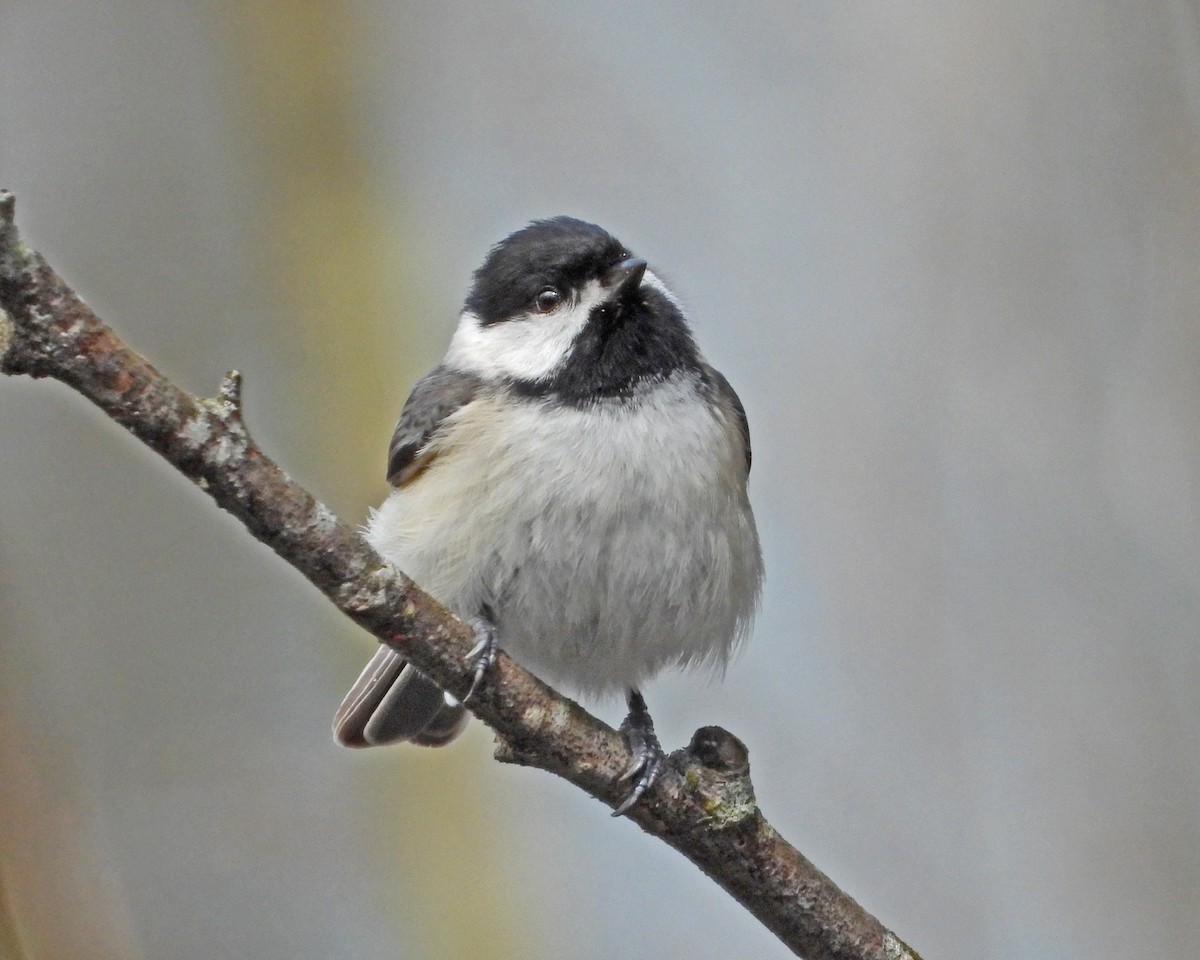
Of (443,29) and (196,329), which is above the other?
(443,29)

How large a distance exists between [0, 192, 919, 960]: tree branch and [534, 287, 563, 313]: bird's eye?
111cm

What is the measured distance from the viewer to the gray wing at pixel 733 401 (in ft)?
10.5

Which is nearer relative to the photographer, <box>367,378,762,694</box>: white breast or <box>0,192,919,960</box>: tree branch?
<box>0,192,919,960</box>: tree branch

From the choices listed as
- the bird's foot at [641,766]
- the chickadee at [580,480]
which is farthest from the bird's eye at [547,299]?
the bird's foot at [641,766]

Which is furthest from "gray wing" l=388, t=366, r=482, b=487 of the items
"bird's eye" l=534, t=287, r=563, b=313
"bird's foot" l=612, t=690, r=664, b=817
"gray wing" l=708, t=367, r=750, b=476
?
"bird's foot" l=612, t=690, r=664, b=817

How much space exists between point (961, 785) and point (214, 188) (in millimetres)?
3629

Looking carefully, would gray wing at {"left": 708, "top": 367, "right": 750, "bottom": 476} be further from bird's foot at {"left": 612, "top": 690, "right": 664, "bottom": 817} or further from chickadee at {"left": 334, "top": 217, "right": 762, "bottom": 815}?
bird's foot at {"left": 612, "top": 690, "right": 664, "bottom": 817}

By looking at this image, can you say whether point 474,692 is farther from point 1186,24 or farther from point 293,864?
point 1186,24

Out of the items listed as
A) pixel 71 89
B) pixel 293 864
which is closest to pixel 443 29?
pixel 71 89

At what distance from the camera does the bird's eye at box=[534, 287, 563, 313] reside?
312cm

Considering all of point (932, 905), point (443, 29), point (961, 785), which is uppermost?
point (443, 29)

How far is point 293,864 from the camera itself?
15.1 ft

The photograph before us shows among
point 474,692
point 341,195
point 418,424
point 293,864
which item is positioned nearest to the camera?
point 474,692

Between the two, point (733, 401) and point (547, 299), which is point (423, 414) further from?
point (733, 401)
